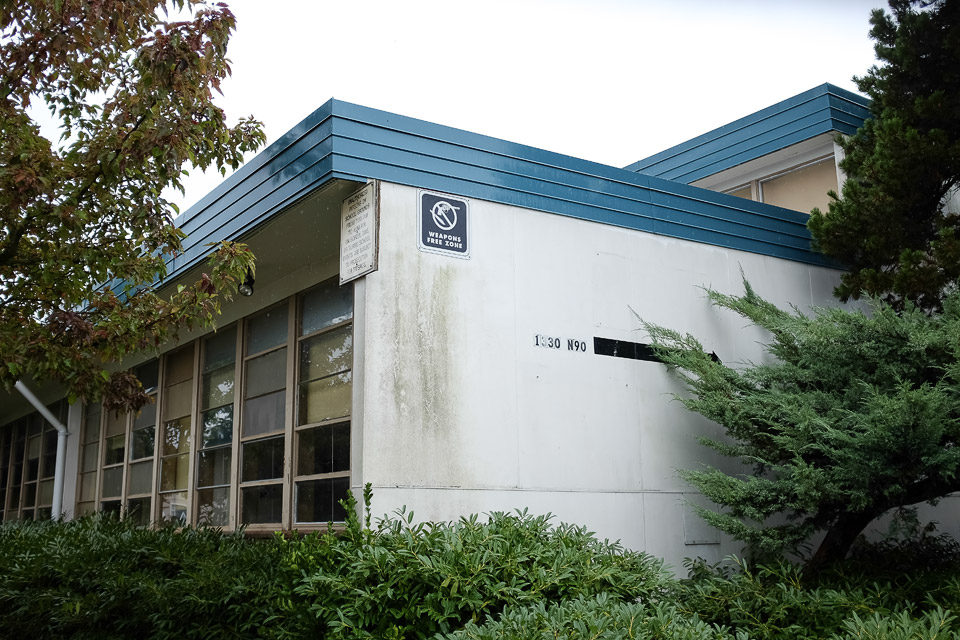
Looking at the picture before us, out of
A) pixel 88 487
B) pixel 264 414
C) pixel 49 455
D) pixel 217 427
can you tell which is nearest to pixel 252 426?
pixel 264 414

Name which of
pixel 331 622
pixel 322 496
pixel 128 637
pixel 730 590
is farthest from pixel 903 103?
pixel 128 637

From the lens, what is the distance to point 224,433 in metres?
10.6

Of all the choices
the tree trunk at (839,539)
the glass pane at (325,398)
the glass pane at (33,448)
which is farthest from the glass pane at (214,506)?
the glass pane at (33,448)

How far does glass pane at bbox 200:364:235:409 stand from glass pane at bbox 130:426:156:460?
5.40 ft

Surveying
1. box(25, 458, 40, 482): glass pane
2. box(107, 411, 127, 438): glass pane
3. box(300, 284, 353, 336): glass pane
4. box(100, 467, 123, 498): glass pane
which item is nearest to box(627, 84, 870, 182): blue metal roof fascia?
box(300, 284, 353, 336): glass pane

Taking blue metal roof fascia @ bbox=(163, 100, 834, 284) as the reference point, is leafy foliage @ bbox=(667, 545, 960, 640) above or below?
below

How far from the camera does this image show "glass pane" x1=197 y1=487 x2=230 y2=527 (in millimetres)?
10172

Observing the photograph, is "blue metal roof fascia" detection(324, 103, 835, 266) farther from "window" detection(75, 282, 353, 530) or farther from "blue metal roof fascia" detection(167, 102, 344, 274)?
"window" detection(75, 282, 353, 530)

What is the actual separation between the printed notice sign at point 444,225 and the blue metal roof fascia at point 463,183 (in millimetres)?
106

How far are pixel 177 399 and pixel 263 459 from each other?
10.6 ft

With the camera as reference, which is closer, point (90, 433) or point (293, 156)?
point (293, 156)

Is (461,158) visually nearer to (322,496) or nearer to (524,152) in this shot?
(524,152)

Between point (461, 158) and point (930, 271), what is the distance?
453 centimetres

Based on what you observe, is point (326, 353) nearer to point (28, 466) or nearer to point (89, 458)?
point (89, 458)
